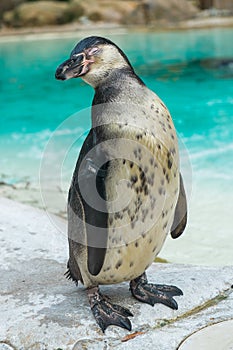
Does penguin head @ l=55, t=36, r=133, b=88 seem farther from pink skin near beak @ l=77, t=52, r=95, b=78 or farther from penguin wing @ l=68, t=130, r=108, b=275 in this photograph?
penguin wing @ l=68, t=130, r=108, b=275

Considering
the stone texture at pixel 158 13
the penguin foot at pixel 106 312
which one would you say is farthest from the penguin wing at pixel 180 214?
the stone texture at pixel 158 13

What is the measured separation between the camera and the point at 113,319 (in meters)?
2.40

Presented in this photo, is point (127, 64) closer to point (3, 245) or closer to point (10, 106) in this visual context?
point (3, 245)

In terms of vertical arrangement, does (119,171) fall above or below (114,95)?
below

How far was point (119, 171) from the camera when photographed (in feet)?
7.25

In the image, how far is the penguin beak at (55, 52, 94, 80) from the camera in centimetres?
217

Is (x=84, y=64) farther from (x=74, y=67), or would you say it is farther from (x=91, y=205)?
(x=91, y=205)

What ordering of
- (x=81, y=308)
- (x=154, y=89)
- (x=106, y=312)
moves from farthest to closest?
(x=154, y=89), (x=81, y=308), (x=106, y=312)

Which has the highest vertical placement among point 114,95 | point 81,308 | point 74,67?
point 74,67

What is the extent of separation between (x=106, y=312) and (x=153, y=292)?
9.3 inches

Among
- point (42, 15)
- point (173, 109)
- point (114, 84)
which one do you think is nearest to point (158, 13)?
point (42, 15)

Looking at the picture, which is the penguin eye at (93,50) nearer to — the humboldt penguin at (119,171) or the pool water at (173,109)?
the humboldt penguin at (119,171)

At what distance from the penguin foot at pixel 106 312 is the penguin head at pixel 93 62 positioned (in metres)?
0.80

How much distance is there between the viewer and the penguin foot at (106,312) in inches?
94.3
